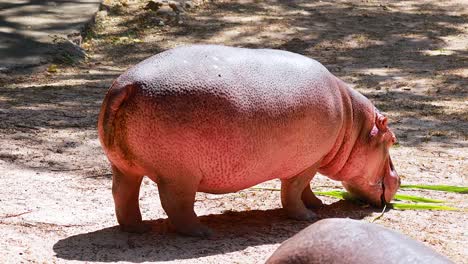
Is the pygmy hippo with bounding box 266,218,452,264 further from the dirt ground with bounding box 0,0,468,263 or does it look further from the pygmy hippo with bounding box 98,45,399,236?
the pygmy hippo with bounding box 98,45,399,236

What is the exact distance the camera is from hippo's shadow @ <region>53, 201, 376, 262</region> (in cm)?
434

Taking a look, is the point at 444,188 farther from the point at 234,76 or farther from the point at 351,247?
the point at 351,247

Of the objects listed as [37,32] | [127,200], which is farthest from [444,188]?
[37,32]

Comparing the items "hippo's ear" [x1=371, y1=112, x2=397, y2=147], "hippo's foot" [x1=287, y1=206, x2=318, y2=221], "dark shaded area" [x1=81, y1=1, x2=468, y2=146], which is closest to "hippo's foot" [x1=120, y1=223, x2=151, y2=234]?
"hippo's foot" [x1=287, y1=206, x2=318, y2=221]

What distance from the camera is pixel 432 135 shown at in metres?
7.00

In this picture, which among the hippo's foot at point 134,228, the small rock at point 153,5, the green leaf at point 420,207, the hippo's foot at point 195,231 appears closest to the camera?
the hippo's foot at point 195,231

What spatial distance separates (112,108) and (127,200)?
50 centimetres

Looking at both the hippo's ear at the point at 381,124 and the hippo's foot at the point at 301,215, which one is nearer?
the hippo's foot at the point at 301,215

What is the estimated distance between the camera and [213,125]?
4.43m

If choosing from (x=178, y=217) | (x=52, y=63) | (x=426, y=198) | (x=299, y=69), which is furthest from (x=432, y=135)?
(x=52, y=63)

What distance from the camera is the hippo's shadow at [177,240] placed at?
4340mm

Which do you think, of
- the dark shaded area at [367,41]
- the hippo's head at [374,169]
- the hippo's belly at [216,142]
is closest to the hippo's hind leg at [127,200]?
the hippo's belly at [216,142]

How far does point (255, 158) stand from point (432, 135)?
273cm

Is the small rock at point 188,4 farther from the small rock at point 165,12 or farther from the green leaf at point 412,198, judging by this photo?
the green leaf at point 412,198
